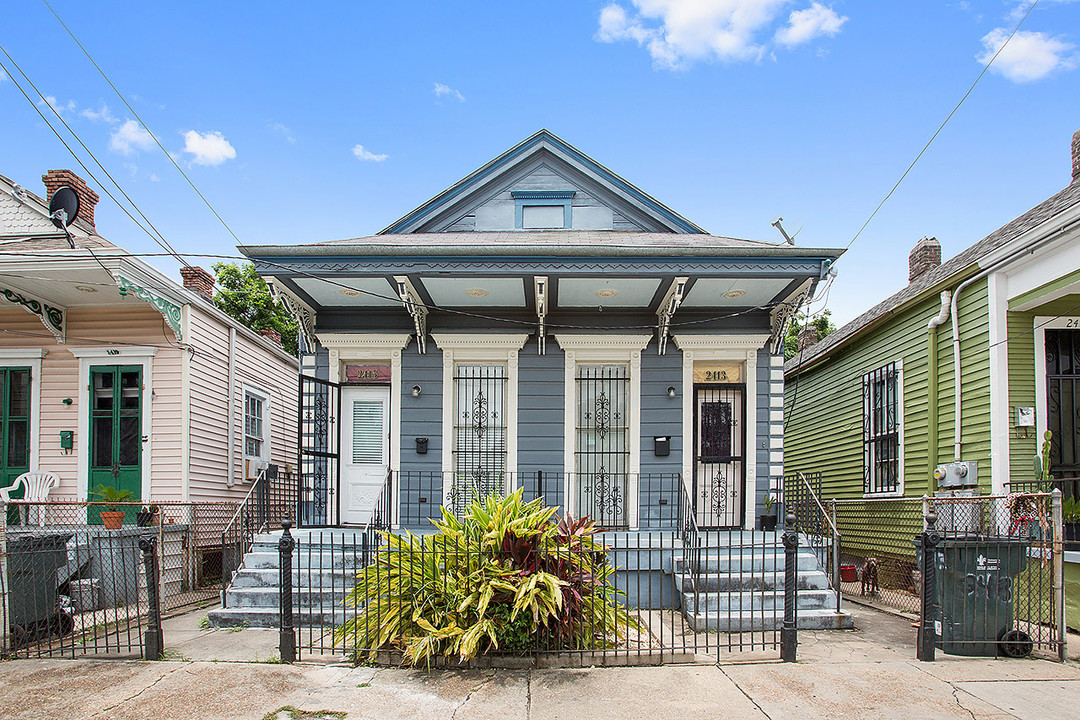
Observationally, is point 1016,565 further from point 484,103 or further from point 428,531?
point 484,103

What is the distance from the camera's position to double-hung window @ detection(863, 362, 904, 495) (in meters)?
10.5

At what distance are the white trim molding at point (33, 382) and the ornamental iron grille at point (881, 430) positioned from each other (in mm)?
12517

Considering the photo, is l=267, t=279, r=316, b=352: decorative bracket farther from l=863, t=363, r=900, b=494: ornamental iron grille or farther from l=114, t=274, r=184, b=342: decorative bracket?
l=863, t=363, r=900, b=494: ornamental iron grille

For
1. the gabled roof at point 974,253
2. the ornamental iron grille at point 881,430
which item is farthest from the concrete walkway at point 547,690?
the ornamental iron grille at point 881,430

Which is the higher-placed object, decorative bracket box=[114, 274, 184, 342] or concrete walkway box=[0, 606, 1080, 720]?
decorative bracket box=[114, 274, 184, 342]

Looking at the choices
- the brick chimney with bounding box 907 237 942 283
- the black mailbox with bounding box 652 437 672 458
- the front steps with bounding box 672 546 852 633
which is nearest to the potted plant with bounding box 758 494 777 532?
the front steps with bounding box 672 546 852 633

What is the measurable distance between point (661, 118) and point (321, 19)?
637 centimetres

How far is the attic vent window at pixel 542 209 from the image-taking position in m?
11.0

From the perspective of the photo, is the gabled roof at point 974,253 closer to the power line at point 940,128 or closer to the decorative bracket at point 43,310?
the power line at point 940,128

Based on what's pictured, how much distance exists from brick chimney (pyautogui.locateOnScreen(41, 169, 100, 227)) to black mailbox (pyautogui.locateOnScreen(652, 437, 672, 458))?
898cm

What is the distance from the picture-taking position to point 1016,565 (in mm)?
6121

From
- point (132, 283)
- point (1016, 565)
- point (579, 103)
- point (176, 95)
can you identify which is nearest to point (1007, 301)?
point (1016, 565)

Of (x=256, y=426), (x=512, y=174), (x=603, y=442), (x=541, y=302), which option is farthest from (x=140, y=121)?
(x=603, y=442)

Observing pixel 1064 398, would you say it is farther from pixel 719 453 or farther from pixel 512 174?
pixel 512 174
